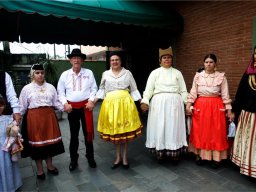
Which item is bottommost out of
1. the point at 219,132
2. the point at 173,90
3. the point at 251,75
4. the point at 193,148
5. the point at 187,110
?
the point at 193,148

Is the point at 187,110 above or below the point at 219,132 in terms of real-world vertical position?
above

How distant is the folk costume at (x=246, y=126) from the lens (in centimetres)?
303

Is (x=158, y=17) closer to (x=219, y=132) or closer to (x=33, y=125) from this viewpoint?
(x=219, y=132)

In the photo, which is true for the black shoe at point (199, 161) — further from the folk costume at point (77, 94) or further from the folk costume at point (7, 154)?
the folk costume at point (7, 154)

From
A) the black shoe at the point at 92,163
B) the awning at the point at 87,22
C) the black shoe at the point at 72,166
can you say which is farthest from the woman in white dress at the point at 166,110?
the awning at the point at 87,22

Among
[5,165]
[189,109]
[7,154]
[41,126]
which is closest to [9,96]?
[41,126]

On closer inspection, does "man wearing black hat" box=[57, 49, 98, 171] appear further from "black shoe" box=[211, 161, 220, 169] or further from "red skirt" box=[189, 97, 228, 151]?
"black shoe" box=[211, 161, 220, 169]

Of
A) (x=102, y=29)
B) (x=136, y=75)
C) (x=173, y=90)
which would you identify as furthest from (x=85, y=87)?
(x=136, y=75)

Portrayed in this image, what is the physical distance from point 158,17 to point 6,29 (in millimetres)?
3842

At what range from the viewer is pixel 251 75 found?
3133 mm

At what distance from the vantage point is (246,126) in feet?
10.3

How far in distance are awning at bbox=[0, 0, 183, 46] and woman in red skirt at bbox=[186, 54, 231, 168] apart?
1888 mm

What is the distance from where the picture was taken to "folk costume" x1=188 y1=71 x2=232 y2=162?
3445mm

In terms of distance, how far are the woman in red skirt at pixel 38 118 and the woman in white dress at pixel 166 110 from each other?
142 centimetres
